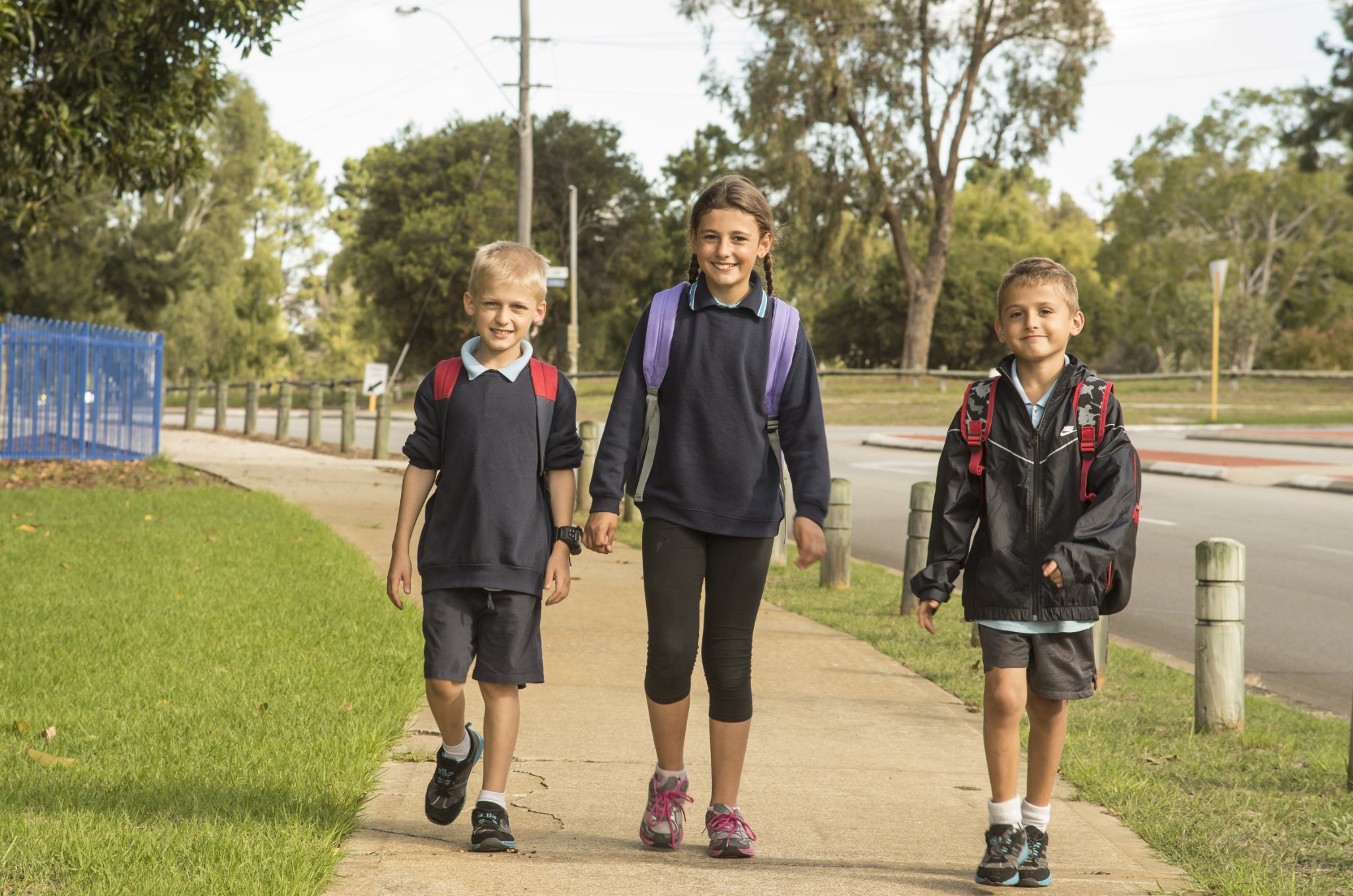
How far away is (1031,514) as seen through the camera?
3406 millimetres

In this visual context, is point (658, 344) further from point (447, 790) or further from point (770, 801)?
point (770, 801)

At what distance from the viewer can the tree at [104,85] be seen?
11633 millimetres

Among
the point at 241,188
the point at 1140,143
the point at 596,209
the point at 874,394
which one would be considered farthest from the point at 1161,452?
the point at 1140,143

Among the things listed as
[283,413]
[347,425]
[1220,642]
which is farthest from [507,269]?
[283,413]

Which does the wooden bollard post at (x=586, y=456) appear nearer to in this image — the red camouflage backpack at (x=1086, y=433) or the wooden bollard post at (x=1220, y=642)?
the wooden bollard post at (x=1220, y=642)

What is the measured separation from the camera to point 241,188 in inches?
2121

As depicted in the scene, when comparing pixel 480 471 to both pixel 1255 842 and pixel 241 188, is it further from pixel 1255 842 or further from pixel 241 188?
pixel 241 188

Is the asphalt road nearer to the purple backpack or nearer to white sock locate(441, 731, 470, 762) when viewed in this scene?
the purple backpack

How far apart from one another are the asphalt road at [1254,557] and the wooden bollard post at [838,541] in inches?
35.2

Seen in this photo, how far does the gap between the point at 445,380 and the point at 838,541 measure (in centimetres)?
548

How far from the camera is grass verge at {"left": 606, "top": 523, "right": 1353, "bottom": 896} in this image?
12.1 ft

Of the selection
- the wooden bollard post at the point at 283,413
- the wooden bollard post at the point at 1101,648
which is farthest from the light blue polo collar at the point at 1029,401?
the wooden bollard post at the point at 283,413

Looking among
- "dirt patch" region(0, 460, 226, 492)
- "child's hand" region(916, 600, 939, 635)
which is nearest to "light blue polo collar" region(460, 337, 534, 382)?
"child's hand" region(916, 600, 939, 635)

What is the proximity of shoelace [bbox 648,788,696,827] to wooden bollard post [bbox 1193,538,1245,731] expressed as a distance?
2622 mm
